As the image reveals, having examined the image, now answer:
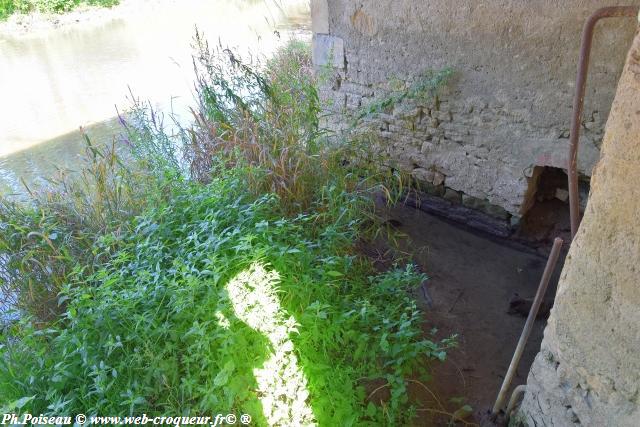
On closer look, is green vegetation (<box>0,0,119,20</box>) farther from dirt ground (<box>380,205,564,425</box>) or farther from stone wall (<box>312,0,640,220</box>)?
dirt ground (<box>380,205,564,425</box>)

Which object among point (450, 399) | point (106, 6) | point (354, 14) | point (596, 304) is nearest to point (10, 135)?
point (354, 14)

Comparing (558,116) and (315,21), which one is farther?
(315,21)

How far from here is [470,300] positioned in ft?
10.2

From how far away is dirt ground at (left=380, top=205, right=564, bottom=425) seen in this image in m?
2.45

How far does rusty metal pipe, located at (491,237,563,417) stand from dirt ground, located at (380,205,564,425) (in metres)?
0.15

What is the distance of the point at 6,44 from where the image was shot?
11.0 m

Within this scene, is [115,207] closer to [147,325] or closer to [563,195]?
[147,325]

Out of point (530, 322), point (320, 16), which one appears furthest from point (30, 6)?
point (530, 322)

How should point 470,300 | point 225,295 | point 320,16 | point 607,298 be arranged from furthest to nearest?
1. point 320,16
2. point 470,300
3. point 225,295
4. point 607,298

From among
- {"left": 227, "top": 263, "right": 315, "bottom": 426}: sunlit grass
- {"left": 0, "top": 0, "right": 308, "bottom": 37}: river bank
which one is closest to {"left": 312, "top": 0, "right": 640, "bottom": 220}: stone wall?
{"left": 227, "top": 263, "right": 315, "bottom": 426}: sunlit grass

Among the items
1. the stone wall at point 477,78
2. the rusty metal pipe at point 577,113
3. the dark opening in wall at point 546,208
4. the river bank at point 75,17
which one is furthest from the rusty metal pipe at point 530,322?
the river bank at point 75,17

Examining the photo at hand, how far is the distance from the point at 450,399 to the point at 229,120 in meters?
2.99

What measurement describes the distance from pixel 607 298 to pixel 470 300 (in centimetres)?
159

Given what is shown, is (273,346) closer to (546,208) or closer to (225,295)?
(225,295)
